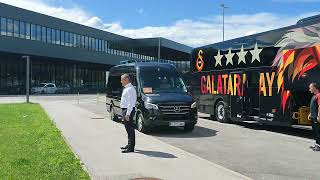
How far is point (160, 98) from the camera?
54.6 ft

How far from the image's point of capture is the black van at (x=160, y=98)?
16406 millimetres

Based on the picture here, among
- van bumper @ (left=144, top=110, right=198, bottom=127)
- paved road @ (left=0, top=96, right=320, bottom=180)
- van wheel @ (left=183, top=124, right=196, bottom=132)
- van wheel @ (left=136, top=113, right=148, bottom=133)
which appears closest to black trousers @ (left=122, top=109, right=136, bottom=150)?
paved road @ (left=0, top=96, right=320, bottom=180)

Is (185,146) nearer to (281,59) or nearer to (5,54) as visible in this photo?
(281,59)

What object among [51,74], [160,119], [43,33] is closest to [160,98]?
[160,119]

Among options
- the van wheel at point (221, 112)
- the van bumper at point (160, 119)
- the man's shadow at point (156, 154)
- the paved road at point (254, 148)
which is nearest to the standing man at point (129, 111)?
the man's shadow at point (156, 154)

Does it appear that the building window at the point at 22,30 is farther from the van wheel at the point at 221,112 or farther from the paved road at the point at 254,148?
the paved road at the point at 254,148

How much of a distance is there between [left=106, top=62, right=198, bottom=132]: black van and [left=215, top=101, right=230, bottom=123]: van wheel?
10.2 feet

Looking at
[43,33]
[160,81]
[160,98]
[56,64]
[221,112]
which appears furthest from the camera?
[56,64]

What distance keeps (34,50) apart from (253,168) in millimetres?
62042

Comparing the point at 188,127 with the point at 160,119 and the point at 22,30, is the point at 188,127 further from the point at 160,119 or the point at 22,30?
the point at 22,30

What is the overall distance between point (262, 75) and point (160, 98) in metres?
3.77

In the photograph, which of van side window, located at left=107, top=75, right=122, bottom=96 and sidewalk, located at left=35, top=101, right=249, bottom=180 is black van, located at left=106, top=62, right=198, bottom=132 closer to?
van side window, located at left=107, top=75, right=122, bottom=96

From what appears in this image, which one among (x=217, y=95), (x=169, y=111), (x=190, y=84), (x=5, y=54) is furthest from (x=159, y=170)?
(x=5, y=54)

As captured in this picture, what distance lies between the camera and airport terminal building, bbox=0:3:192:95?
6700 cm
